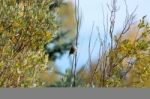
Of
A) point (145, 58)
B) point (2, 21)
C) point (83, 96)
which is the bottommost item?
point (83, 96)

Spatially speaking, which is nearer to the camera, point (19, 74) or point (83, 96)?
point (83, 96)

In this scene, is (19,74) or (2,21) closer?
(19,74)

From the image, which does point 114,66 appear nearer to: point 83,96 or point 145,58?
point 145,58

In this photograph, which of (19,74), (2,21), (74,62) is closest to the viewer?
(74,62)

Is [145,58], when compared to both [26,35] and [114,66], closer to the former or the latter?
[114,66]

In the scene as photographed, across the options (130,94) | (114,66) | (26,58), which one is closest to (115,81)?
(114,66)

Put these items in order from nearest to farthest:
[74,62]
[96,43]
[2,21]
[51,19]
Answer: [74,62] < [96,43] < [2,21] < [51,19]

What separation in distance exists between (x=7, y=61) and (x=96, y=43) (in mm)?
1269

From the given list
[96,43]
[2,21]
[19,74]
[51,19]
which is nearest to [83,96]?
[96,43]

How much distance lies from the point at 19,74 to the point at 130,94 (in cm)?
391

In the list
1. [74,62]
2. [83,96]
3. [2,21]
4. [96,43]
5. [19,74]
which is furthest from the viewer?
[2,21]

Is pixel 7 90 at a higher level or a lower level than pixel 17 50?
lower

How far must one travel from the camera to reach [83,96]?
171 centimetres

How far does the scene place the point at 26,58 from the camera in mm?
5750
